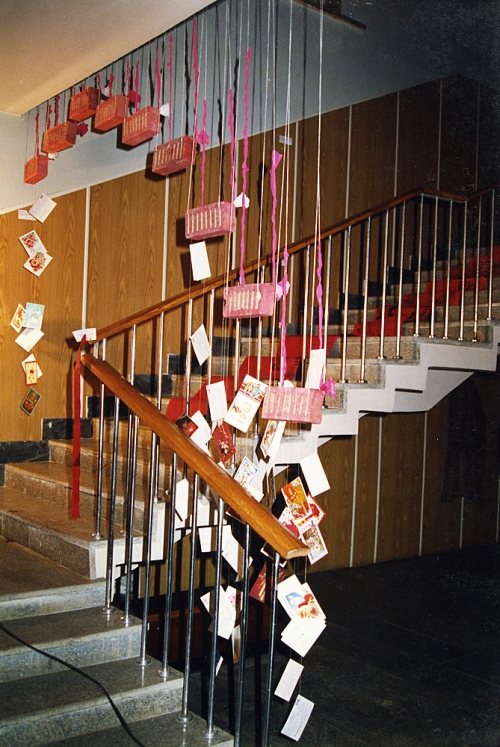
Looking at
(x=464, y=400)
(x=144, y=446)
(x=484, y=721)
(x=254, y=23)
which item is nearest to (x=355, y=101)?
(x=254, y=23)

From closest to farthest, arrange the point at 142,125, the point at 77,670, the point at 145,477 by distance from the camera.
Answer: the point at 77,670 < the point at 142,125 < the point at 145,477

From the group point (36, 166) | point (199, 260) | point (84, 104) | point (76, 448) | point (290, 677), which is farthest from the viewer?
point (36, 166)

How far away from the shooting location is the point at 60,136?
13.0 ft

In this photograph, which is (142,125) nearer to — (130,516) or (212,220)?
(212,220)

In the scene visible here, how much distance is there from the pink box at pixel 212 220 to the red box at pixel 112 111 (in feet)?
3.12

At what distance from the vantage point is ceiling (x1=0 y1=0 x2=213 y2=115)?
2.87 meters

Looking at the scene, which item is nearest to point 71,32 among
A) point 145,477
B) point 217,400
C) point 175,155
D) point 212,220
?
point 175,155

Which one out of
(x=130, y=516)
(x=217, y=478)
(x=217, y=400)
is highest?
(x=217, y=400)

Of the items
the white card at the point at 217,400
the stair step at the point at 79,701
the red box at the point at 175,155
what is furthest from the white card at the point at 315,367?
the stair step at the point at 79,701

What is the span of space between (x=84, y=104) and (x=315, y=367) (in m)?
2.03

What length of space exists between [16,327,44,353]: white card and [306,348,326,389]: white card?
7.05 ft

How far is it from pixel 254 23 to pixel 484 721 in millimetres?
4314

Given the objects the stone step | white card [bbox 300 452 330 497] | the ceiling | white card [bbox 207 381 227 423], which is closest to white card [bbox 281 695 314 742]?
the stone step

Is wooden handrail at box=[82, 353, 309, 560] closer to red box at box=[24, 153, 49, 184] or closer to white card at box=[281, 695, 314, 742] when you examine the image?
white card at box=[281, 695, 314, 742]
